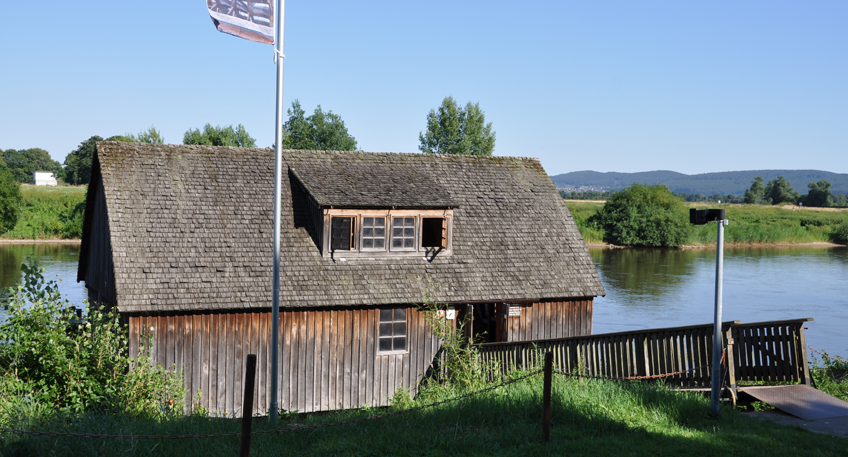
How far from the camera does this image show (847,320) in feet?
98.1

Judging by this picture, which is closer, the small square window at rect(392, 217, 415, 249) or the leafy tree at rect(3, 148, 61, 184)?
the small square window at rect(392, 217, 415, 249)

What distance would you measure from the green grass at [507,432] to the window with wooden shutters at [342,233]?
20.6ft

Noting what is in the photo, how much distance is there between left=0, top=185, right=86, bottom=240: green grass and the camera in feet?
176

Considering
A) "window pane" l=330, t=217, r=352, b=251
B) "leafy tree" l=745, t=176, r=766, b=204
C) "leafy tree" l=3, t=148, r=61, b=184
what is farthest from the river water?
"leafy tree" l=745, t=176, r=766, b=204

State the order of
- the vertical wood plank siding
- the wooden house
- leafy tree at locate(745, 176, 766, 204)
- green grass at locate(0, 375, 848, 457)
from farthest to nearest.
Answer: leafy tree at locate(745, 176, 766, 204) < the wooden house < the vertical wood plank siding < green grass at locate(0, 375, 848, 457)

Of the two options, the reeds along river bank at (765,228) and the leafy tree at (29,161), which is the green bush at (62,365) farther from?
the leafy tree at (29,161)

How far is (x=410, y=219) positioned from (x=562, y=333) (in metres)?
4.58

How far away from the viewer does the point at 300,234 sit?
51.4 ft

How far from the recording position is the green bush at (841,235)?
69125 mm

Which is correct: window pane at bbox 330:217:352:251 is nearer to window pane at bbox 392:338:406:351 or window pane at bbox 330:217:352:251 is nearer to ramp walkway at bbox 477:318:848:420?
window pane at bbox 392:338:406:351

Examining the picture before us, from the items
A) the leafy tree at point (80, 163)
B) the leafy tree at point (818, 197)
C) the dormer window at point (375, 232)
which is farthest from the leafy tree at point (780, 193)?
the dormer window at point (375, 232)

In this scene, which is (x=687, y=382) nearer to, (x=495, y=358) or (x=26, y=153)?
(x=495, y=358)

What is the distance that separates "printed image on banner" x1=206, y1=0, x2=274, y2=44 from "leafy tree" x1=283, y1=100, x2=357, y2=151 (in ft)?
162

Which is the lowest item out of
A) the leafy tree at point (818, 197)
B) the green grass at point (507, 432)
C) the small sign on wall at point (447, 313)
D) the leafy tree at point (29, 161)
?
the green grass at point (507, 432)
